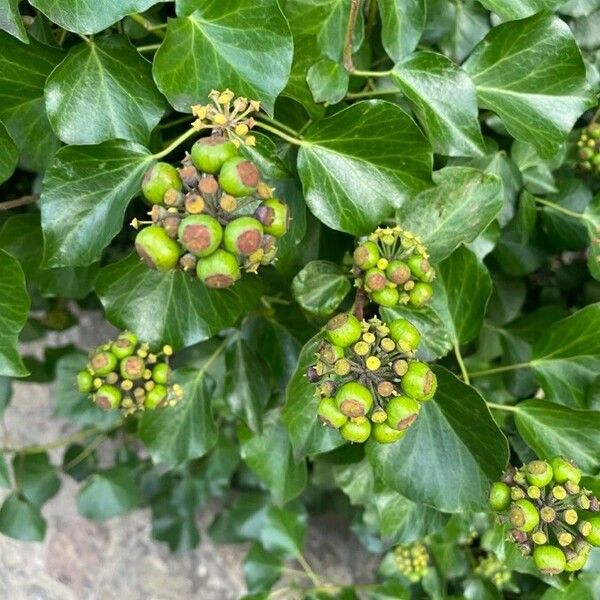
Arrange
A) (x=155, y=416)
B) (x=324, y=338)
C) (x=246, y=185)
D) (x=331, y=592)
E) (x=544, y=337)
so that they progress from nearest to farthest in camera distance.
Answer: (x=246, y=185), (x=324, y=338), (x=544, y=337), (x=155, y=416), (x=331, y=592)

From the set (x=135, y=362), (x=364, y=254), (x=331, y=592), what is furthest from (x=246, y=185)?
(x=331, y=592)

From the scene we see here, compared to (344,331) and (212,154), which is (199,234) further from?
(344,331)

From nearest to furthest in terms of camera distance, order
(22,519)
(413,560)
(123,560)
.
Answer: (413,560) → (22,519) → (123,560)

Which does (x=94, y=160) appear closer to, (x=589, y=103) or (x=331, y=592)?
(x=589, y=103)

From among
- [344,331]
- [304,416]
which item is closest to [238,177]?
[344,331]

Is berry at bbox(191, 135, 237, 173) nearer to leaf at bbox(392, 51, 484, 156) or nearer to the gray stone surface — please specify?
Answer: leaf at bbox(392, 51, 484, 156)

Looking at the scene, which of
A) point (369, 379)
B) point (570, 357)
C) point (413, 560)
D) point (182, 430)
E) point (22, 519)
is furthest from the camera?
point (22, 519)

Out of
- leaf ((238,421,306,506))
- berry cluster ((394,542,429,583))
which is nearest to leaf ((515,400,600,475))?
leaf ((238,421,306,506))
